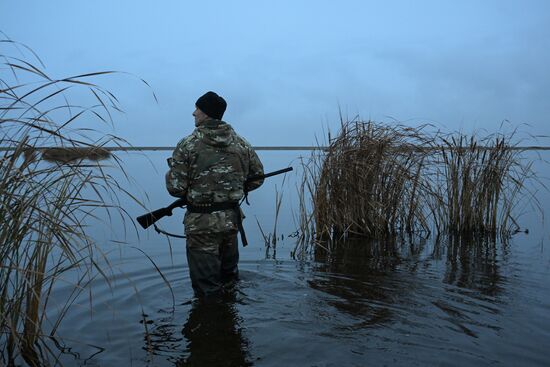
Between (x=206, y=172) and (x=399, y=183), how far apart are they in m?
4.60

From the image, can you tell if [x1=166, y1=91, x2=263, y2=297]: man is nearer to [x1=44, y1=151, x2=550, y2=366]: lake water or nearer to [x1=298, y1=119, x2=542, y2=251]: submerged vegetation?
[x1=44, y1=151, x2=550, y2=366]: lake water

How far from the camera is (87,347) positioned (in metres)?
3.89

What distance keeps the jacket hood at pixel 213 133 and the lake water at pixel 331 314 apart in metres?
0.53

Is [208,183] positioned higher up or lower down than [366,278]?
higher up

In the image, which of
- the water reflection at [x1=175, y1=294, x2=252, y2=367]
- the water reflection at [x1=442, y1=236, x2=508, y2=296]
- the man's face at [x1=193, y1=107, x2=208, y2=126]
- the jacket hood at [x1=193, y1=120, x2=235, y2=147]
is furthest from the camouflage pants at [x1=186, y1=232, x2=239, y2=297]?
the water reflection at [x1=442, y1=236, x2=508, y2=296]

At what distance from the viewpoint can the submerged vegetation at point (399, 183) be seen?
811 cm

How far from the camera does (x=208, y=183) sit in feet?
15.0

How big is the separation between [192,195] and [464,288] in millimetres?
3115

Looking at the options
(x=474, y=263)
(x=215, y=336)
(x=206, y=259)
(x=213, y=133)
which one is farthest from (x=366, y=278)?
(x=213, y=133)

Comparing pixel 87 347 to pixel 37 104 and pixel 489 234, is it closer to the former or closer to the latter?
pixel 37 104

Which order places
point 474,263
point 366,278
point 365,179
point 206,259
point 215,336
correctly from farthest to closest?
point 365,179
point 474,263
point 366,278
point 206,259
point 215,336

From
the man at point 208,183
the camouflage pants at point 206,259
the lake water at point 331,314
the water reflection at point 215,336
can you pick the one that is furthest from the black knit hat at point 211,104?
the water reflection at point 215,336

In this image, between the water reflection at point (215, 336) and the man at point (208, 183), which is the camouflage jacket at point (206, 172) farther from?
the water reflection at point (215, 336)

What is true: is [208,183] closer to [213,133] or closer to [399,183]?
[213,133]
